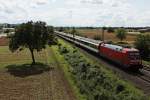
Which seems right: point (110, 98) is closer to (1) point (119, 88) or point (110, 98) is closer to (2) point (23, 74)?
(1) point (119, 88)

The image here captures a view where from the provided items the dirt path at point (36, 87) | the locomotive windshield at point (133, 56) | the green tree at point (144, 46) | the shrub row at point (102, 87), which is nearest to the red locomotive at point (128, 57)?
the locomotive windshield at point (133, 56)

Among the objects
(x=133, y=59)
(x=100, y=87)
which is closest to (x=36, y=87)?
(x=100, y=87)

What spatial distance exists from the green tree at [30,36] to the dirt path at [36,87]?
720cm

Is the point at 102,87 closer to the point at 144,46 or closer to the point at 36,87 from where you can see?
the point at 36,87

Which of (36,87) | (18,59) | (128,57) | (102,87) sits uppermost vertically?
(128,57)

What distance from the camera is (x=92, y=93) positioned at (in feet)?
89.7

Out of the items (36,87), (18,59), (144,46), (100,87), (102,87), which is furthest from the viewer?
(144,46)

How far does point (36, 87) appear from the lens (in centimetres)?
3347

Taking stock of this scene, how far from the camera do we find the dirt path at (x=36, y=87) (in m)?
28.8

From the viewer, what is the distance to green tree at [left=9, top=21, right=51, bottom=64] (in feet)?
162

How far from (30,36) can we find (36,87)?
1704 centimetres

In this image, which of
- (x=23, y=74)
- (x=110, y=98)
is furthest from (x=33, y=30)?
(x=110, y=98)

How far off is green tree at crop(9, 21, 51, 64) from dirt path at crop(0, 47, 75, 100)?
23.6ft

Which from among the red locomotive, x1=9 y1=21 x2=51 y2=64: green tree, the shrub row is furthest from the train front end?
x1=9 y1=21 x2=51 y2=64: green tree
